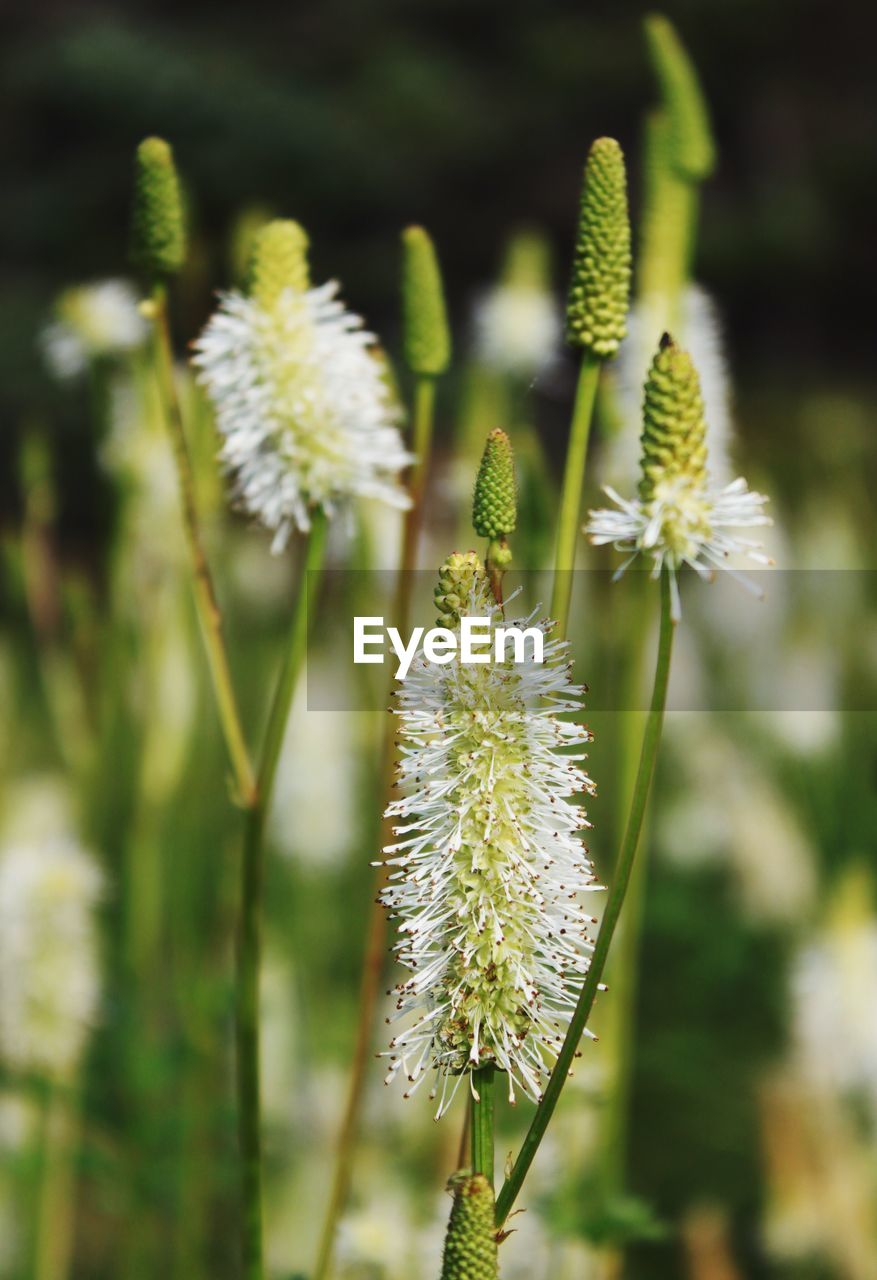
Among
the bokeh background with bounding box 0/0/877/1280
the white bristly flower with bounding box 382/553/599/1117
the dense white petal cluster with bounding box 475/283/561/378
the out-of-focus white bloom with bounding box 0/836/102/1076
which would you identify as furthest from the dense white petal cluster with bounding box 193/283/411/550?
the dense white petal cluster with bounding box 475/283/561/378

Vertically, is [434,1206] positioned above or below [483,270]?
below

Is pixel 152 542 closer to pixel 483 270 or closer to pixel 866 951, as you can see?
pixel 866 951

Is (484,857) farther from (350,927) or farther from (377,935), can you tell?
(350,927)

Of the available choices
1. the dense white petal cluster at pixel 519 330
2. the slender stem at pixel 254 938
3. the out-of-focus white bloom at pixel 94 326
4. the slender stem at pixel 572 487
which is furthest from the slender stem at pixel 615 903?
the dense white petal cluster at pixel 519 330

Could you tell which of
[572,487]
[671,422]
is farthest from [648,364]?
[671,422]

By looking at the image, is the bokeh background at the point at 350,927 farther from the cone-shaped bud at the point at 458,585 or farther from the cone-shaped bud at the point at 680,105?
the cone-shaped bud at the point at 458,585

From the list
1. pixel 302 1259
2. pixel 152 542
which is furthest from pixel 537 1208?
pixel 152 542

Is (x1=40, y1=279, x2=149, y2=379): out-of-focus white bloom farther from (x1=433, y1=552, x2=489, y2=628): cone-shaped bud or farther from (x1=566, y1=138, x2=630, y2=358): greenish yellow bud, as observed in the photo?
(x1=433, y1=552, x2=489, y2=628): cone-shaped bud
